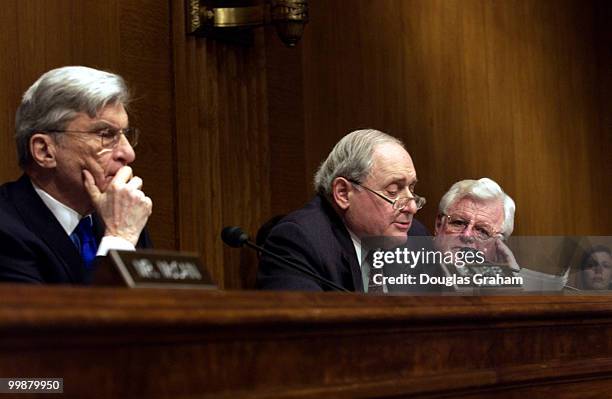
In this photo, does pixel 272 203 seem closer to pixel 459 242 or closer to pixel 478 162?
pixel 478 162

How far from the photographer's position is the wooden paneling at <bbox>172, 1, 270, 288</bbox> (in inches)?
152

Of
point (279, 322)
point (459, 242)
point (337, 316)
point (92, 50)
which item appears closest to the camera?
point (279, 322)

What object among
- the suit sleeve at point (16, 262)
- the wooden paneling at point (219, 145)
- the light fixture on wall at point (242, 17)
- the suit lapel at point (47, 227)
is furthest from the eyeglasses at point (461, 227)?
the suit sleeve at point (16, 262)

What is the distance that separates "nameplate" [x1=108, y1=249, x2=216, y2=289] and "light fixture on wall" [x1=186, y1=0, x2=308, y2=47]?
2400 mm

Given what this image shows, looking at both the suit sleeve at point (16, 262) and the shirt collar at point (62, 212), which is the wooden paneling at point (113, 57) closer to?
the shirt collar at point (62, 212)

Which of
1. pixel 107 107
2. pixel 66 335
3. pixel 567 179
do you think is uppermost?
pixel 107 107

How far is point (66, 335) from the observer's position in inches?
48.0

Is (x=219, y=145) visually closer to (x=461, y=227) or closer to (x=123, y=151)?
(x=461, y=227)

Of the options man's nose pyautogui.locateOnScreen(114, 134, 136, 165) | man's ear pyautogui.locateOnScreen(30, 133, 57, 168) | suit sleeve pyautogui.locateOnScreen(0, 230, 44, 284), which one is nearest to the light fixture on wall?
man's nose pyautogui.locateOnScreen(114, 134, 136, 165)

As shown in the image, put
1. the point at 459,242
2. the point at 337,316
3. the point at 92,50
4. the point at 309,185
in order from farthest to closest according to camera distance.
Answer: the point at 309,185
the point at 92,50
the point at 459,242
the point at 337,316

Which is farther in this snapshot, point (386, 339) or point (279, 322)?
point (386, 339)

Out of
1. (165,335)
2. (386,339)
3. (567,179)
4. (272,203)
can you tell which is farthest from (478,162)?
(165,335)

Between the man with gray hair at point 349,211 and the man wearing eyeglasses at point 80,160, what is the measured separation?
488 millimetres

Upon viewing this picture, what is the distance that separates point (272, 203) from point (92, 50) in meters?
0.97
